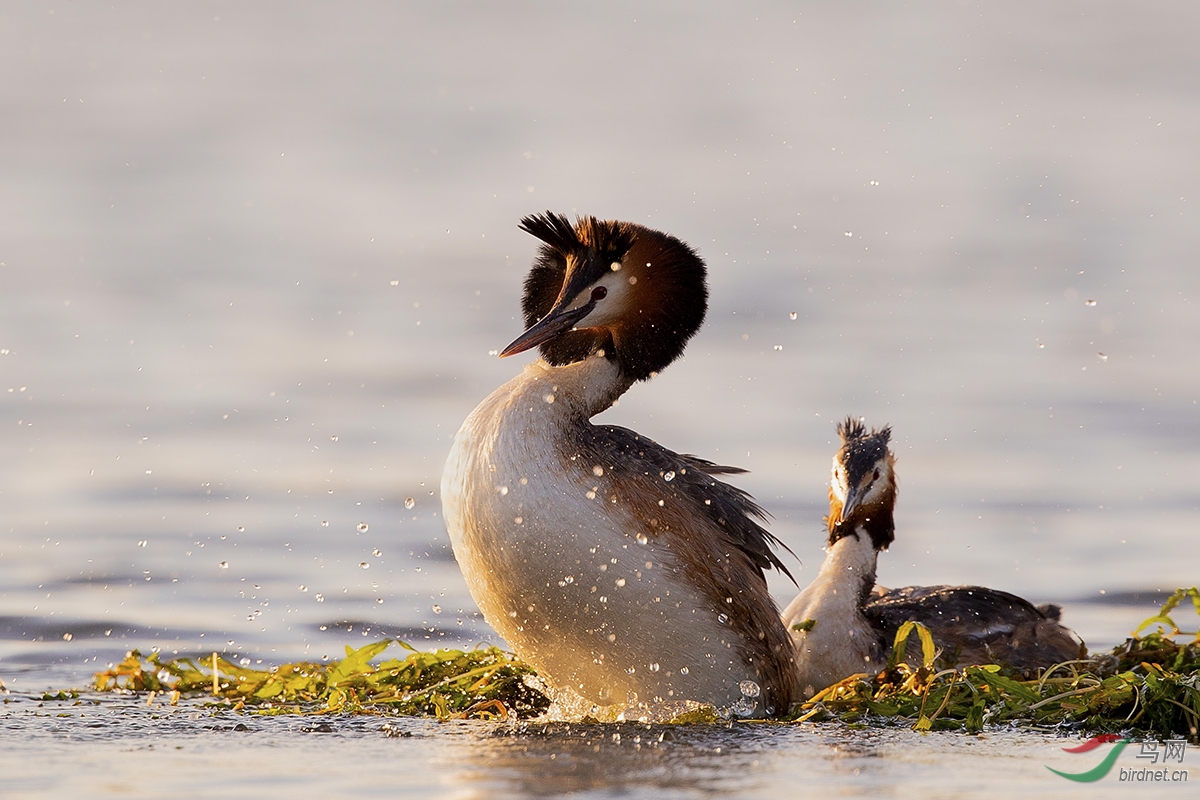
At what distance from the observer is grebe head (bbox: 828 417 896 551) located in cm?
1073

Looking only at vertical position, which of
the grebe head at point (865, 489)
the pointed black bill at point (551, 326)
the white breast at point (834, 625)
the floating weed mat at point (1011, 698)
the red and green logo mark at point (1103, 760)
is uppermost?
the pointed black bill at point (551, 326)

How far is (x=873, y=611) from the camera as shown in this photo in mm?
10320

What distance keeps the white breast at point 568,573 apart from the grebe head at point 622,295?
0.52 meters

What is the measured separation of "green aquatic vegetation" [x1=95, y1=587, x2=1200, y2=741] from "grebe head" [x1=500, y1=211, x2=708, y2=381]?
148 cm

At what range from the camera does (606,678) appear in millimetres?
8281

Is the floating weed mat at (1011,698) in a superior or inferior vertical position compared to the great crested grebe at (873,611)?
inferior

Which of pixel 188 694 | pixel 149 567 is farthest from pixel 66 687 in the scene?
pixel 149 567

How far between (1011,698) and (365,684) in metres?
2.86

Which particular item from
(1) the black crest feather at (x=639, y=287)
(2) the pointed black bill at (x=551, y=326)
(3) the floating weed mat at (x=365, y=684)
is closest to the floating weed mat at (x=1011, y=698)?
(3) the floating weed mat at (x=365, y=684)

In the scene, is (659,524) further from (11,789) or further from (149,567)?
(149,567)

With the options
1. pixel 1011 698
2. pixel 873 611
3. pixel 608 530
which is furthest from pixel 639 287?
pixel 873 611

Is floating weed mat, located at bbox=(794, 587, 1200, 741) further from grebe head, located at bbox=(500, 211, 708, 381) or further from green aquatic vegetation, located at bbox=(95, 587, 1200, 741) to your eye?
grebe head, located at bbox=(500, 211, 708, 381)

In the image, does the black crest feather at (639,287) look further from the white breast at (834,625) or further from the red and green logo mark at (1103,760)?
the red and green logo mark at (1103,760)

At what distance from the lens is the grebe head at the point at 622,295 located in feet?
→ 28.9
